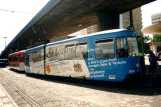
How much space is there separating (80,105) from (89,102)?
1.97ft

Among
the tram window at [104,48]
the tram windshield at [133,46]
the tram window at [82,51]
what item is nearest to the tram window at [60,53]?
the tram window at [82,51]

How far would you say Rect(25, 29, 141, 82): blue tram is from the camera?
11.4 meters

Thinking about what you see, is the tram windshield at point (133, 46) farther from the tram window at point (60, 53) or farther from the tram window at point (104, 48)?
the tram window at point (60, 53)

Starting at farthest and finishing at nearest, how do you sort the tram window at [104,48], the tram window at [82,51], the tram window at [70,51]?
the tram window at [70,51], the tram window at [82,51], the tram window at [104,48]

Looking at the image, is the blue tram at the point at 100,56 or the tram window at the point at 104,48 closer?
the blue tram at the point at 100,56

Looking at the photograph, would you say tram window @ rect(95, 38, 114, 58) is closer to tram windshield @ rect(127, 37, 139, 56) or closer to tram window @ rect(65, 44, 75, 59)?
tram windshield @ rect(127, 37, 139, 56)

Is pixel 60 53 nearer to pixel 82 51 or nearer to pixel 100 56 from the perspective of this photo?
pixel 82 51

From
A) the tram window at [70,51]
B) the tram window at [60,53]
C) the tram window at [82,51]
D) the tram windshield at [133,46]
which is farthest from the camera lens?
the tram window at [60,53]

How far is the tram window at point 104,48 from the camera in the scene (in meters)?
11.8

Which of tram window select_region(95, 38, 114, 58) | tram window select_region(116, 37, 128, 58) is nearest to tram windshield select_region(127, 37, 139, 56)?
tram window select_region(116, 37, 128, 58)

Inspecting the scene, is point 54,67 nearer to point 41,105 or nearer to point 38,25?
point 41,105

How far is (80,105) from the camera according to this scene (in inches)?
346

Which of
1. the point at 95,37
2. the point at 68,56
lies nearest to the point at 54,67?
the point at 68,56

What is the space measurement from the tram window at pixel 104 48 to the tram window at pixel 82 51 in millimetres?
1078
